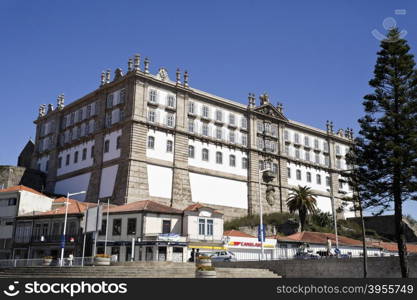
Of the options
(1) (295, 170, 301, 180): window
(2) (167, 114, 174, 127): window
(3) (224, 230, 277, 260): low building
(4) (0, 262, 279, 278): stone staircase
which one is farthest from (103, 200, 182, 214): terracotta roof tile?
(1) (295, 170, 301, 180): window

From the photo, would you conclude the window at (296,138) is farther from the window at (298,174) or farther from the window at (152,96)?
the window at (152,96)

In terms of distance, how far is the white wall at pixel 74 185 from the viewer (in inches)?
2630

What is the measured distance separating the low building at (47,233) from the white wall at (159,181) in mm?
9086

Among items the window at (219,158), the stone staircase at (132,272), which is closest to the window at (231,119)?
the window at (219,158)

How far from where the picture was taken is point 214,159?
69188mm

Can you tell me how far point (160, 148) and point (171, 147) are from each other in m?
1.94

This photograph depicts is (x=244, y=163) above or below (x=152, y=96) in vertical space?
below

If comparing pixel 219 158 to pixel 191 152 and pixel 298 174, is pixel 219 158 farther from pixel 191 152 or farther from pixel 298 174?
pixel 298 174

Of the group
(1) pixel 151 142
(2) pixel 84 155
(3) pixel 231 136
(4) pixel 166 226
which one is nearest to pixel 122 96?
(1) pixel 151 142

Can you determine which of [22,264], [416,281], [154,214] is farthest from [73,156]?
[416,281]

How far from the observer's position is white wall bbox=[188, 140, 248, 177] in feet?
220

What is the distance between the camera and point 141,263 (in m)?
35.2

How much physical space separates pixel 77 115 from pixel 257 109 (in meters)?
29.4

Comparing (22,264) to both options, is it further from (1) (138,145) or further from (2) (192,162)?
(2) (192,162)
